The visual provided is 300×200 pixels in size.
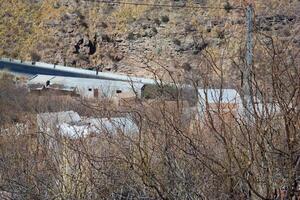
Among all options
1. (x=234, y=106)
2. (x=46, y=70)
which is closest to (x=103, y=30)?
(x=46, y=70)

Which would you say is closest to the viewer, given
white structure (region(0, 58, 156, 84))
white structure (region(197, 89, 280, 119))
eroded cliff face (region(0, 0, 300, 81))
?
white structure (region(197, 89, 280, 119))

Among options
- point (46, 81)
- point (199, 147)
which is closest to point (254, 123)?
point (199, 147)

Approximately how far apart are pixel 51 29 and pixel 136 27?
617 centimetres

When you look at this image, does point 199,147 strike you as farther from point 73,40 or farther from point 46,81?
point 73,40

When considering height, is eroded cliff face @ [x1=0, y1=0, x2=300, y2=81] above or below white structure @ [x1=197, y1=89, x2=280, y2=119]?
above

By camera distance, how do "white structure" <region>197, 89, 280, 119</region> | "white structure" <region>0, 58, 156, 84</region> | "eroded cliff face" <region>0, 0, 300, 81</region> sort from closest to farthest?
1. "white structure" <region>197, 89, 280, 119</region>
2. "white structure" <region>0, 58, 156, 84</region>
3. "eroded cliff face" <region>0, 0, 300, 81</region>

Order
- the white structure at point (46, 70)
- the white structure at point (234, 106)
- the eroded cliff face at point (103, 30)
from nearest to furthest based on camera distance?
1. the white structure at point (234, 106)
2. the white structure at point (46, 70)
3. the eroded cliff face at point (103, 30)

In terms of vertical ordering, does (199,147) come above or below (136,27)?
below

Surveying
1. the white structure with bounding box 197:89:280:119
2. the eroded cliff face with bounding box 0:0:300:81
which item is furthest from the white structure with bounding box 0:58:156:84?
the white structure with bounding box 197:89:280:119

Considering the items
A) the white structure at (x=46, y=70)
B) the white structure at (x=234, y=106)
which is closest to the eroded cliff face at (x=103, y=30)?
the white structure at (x=46, y=70)

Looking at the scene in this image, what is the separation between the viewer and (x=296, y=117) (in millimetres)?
3561

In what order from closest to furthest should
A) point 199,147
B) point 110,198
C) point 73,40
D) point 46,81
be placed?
point 199,147 < point 110,198 < point 46,81 < point 73,40

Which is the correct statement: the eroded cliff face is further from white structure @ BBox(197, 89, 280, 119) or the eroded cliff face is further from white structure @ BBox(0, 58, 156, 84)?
white structure @ BBox(197, 89, 280, 119)

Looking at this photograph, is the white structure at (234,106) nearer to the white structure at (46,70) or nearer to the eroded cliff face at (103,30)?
the white structure at (46,70)
